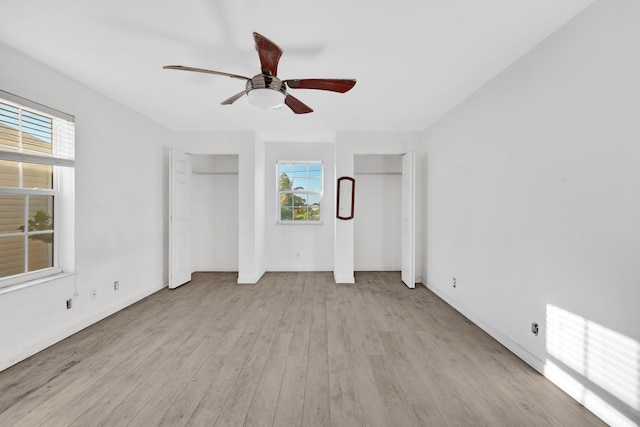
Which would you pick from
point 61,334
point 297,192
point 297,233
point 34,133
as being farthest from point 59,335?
point 297,192

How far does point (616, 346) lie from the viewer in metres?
1.57

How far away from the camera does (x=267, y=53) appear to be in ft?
6.02

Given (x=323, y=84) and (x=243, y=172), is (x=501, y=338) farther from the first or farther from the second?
(x=243, y=172)

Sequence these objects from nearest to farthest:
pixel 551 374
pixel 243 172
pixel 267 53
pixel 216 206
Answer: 1. pixel 267 53
2. pixel 551 374
3. pixel 243 172
4. pixel 216 206

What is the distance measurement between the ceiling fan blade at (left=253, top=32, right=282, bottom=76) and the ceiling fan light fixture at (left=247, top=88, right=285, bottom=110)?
0.13 metres

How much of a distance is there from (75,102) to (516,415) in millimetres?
4583

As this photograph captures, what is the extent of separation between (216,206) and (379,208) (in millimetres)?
3194

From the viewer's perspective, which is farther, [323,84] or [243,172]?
[243,172]

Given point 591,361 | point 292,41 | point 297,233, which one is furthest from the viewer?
point 297,233

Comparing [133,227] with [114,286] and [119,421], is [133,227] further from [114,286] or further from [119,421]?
[119,421]

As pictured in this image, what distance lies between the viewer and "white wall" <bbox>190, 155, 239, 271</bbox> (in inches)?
207

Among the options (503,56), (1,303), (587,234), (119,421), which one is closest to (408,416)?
(587,234)

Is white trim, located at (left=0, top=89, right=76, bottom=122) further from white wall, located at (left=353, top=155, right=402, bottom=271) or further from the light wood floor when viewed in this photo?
white wall, located at (left=353, top=155, right=402, bottom=271)

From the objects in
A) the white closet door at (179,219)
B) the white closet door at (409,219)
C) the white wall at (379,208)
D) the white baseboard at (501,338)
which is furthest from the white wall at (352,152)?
the white closet door at (179,219)
